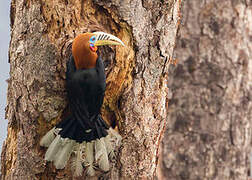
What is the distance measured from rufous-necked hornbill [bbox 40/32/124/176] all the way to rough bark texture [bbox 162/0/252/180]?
Result: 4.36 ft

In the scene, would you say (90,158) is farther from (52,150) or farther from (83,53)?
(83,53)

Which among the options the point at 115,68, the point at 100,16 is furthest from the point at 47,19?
the point at 115,68

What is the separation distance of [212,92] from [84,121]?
1510mm

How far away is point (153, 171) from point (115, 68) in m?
0.46

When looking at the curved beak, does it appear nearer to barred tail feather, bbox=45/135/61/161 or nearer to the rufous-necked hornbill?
the rufous-necked hornbill

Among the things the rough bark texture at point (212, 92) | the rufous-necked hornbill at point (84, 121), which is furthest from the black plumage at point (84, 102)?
the rough bark texture at point (212, 92)

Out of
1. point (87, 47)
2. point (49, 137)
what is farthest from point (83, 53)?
point (49, 137)

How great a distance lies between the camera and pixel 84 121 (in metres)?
1.23

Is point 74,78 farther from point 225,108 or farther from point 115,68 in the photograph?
point 225,108

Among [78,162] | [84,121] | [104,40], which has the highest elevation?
[104,40]

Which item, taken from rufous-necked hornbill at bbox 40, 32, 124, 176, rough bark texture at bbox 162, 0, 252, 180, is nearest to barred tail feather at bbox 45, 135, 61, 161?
rufous-necked hornbill at bbox 40, 32, 124, 176

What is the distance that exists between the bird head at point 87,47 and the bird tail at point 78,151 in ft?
0.82

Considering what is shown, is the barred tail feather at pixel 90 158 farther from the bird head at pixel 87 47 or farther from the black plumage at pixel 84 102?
the bird head at pixel 87 47

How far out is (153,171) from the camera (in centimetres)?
148
